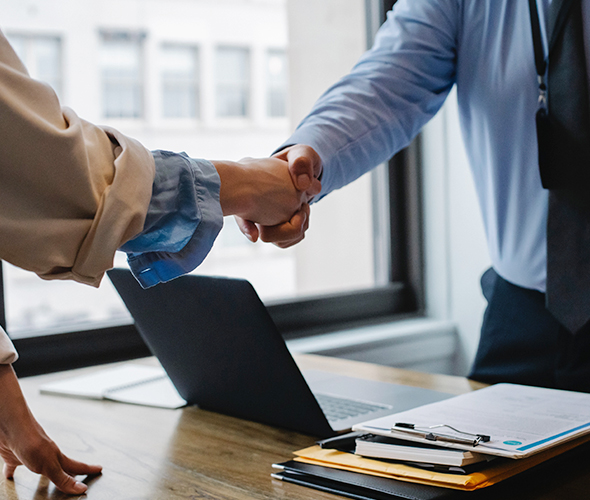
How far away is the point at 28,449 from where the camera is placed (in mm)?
753

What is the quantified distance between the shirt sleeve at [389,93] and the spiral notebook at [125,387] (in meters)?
0.43

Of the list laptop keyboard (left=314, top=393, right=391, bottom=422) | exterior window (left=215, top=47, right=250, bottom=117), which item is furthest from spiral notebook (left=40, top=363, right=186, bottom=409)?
exterior window (left=215, top=47, right=250, bottom=117)

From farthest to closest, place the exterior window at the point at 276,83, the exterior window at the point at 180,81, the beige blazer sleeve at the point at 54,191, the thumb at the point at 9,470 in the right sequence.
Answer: the exterior window at the point at 276,83
the exterior window at the point at 180,81
the thumb at the point at 9,470
the beige blazer sleeve at the point at 54,191

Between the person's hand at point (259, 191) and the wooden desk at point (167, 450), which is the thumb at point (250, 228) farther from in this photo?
the wooden desk at point (167, 450)

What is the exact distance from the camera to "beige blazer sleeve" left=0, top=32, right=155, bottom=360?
56 centimetres

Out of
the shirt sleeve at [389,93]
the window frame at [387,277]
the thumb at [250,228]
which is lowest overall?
the window frame at [387,277]

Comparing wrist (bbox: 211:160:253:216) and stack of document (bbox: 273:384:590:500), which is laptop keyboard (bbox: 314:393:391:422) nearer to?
stack of document (bbox: 273:384:590:500)

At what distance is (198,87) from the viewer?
76.9 inches

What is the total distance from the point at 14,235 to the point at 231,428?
472 millimetres

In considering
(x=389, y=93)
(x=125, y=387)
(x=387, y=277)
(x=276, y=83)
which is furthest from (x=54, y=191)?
(x=387, y=277)

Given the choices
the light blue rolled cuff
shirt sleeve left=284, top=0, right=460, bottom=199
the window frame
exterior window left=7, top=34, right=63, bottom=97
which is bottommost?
the window frame

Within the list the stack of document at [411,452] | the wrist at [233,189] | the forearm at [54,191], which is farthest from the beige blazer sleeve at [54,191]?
the stack of document at [411,452]

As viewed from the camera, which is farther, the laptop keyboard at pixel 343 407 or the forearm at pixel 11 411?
the laptop keyboard at pixel 343 407

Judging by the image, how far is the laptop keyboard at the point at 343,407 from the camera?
3.06 ft
